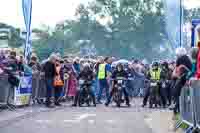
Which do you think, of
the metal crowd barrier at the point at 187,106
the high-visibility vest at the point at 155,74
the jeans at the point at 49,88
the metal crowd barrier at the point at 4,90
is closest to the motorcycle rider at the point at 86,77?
the jeans at the point at 49,88

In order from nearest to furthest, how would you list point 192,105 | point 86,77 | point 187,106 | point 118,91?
point 192,105
point 187,106
point 86,77
point 118,91

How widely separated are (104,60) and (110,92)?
3.62 metres

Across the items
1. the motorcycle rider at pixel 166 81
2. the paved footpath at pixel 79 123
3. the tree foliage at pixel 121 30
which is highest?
the tree foliage at pixel 121 30

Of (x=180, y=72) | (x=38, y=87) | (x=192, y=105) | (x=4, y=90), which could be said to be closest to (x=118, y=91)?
(x=38, y=87)

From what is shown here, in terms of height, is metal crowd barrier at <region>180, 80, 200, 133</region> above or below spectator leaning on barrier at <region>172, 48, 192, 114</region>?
below

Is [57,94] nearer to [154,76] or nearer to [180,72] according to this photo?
[154,76]

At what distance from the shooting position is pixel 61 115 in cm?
1984

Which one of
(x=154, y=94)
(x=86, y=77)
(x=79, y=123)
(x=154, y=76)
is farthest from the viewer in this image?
(x=154, y=76)

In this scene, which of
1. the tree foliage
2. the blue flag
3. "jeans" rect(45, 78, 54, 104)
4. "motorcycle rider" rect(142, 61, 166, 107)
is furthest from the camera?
the tree foliage

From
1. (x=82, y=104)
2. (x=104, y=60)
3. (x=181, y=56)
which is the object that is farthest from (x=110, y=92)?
(x=181, y=56)

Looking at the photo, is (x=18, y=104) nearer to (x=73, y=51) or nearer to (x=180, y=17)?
(x=180, y=17)

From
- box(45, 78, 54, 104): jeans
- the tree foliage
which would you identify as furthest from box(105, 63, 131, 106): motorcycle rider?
the tree foliage

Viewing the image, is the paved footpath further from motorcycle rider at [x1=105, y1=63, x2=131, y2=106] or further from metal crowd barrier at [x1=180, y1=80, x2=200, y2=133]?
motorcycle rider at [x1=105, y1=63, x2=131, y2=106]

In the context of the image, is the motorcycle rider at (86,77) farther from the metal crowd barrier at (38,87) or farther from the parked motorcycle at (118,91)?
the metal crowd barrier at (38,87)
